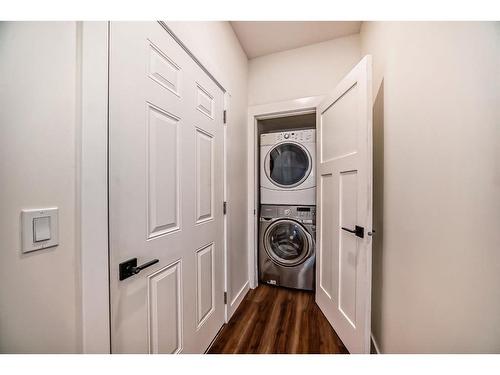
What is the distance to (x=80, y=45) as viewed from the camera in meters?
0.57

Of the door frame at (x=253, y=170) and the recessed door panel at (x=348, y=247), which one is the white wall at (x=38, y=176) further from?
the door frame at (x=253, y=170)

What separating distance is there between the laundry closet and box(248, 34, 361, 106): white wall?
0.39 m

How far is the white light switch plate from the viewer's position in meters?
0.48

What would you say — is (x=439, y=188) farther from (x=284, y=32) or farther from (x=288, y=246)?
(x=284, y=32)

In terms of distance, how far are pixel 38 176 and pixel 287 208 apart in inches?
72.6

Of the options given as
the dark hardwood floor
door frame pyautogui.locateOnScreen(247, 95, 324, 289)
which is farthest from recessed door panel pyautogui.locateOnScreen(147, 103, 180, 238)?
door frame pyautogui.locateOnScreen(247, 95, 324, 289)

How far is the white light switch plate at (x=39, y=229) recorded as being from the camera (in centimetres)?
48

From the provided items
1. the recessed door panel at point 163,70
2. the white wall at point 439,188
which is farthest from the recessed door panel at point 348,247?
the recessed door panel at point 163,70

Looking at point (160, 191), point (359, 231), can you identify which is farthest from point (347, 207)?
point (160, 191)

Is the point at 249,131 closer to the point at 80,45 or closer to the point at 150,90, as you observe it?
the point at 150,90

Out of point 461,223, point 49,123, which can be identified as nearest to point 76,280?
point 49,123

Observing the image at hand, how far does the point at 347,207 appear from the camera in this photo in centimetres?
128

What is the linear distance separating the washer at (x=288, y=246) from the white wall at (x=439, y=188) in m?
0.79

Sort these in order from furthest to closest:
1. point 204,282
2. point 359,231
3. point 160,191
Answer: point 204,282 < point 359,231 < point 160,191
